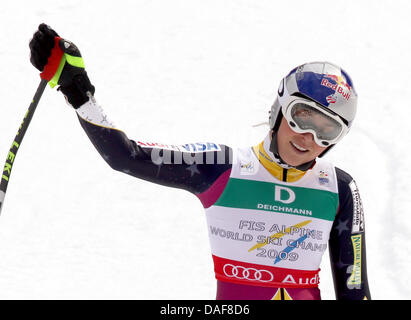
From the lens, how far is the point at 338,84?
3.55m

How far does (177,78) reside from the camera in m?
10.8

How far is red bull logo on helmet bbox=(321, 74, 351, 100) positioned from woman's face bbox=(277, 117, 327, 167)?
0.28 m

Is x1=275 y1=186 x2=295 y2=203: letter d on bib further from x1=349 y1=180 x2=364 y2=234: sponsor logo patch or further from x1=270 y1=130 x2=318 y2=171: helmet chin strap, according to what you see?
x1=349 y1=180 x2=364 y2=234: sponsor logo patch

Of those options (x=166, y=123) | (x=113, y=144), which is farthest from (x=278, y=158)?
(x=166, y=123)

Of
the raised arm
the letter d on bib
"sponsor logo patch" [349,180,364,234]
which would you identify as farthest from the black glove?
"sponsor logo patch" [349,180,364,234]

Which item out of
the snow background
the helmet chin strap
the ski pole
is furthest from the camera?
the snow background

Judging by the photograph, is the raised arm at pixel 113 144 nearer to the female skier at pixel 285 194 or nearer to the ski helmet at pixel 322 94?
the female skier at pixel 285 194

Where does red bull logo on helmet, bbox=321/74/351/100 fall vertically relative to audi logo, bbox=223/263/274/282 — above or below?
above

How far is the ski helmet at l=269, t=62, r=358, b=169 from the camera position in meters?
3.51

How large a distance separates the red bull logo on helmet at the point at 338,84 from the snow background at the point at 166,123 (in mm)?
3827

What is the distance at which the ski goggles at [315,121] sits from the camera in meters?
3.52

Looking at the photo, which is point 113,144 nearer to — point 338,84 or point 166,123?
point 338,84

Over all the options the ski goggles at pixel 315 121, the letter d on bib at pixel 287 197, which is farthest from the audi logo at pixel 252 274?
the ski goggles at pixel 315 121

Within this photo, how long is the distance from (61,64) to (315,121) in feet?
4.43
